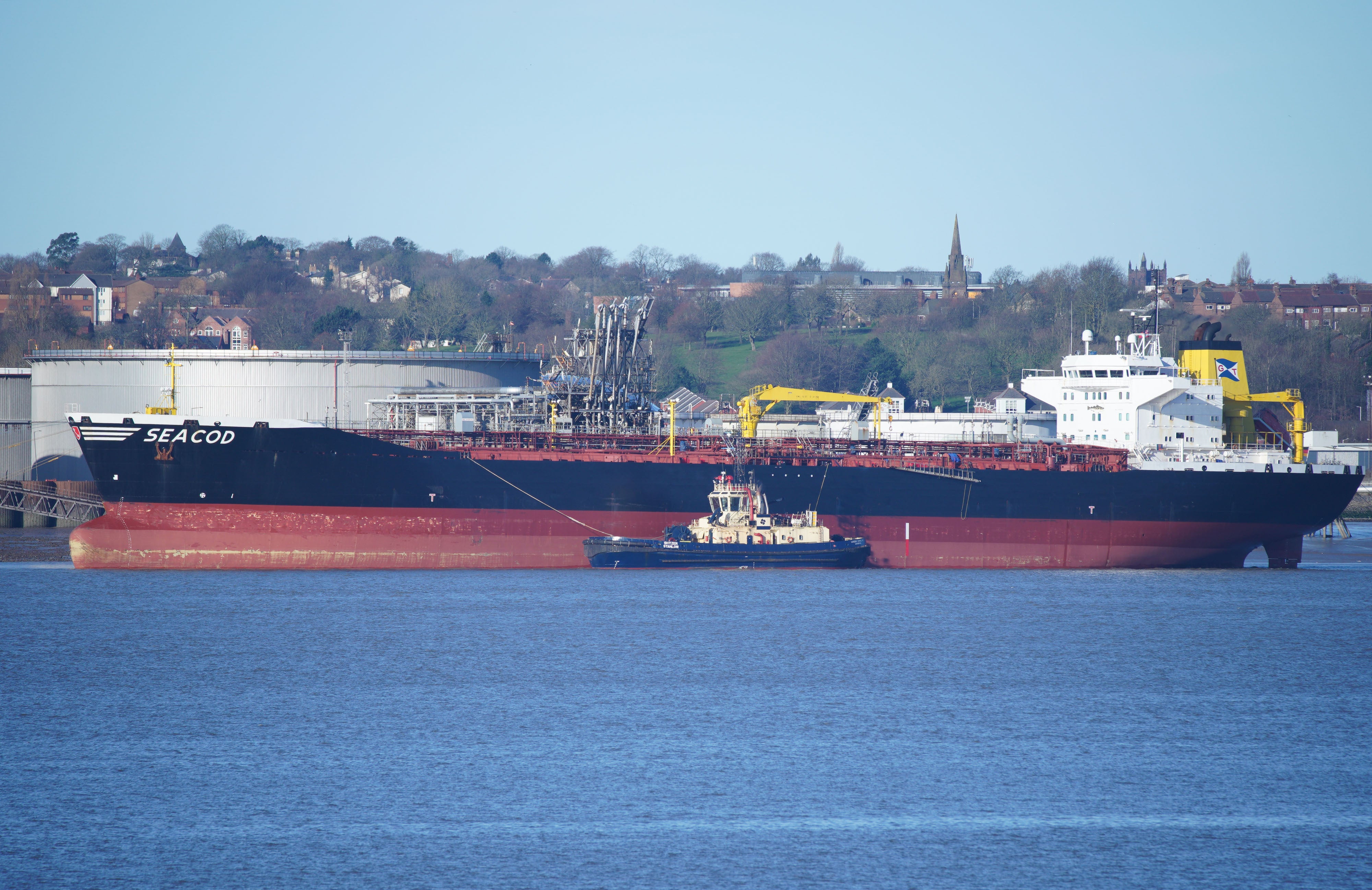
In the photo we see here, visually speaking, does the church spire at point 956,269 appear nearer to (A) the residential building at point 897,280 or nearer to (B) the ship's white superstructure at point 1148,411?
(A) the residential building at point 897,280

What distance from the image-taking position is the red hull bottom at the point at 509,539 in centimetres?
2598

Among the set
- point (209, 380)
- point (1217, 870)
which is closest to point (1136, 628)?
point (1217, 870)

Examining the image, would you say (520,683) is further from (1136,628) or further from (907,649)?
(1136,628)

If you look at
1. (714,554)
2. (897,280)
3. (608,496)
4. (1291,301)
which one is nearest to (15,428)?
(608,496)

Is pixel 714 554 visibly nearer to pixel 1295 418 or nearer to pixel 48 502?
pixel 1295 418

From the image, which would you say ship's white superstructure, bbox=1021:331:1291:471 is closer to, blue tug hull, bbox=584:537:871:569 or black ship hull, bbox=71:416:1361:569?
black ship hull, bbox=71:416:1361:569

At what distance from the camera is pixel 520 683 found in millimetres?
17734

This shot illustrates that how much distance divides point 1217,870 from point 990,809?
2.25 meters

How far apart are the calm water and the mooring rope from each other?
8.02 ft

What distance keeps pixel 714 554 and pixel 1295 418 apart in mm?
14187

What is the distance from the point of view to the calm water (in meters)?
11.8

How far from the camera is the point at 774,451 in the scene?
27719 millimetres

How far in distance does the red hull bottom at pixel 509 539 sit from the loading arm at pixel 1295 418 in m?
1.98

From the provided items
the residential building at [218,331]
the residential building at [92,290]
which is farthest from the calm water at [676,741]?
the residential building at [92,290]
